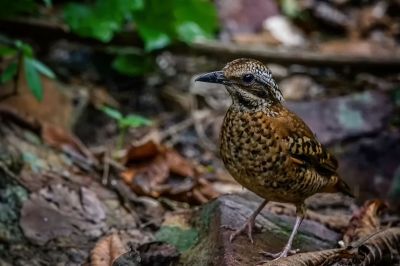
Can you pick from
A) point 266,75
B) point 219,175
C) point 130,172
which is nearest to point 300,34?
point 219,175

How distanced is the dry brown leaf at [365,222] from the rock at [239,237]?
0.30 feet

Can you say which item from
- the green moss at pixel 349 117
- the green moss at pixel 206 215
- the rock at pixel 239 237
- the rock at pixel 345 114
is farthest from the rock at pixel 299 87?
the green moss at pixel 206 215

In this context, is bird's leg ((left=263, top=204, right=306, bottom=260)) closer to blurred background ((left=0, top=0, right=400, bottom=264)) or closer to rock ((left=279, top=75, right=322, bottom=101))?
blurred background ((left=0, top=0, right=400, bottom=264))

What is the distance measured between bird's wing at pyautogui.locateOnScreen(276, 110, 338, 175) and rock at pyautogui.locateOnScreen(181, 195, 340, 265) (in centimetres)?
43

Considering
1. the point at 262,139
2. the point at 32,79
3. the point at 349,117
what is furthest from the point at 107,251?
the point at 349,117

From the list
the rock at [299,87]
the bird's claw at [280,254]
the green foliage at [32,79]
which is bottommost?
the bird's claw at [280,254]

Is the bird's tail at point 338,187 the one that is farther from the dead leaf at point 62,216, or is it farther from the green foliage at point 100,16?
the green foliage at point 100,16

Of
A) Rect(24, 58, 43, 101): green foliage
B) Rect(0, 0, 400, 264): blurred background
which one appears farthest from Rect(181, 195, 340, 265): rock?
Rect(24, 58, 43, 101): green foliage

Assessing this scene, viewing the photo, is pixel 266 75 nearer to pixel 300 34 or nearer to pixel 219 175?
pixel 219 175

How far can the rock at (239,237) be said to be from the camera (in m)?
4.02

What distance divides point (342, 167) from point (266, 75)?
273cm

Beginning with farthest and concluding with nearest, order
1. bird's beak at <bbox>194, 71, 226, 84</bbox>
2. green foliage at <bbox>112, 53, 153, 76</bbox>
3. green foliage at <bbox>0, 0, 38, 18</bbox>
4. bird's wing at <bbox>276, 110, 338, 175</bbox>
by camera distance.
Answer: green foliage at <bbox>112, 53, 153, 76</bbox> → green foliage at <bbox>0, 0, 38, 18</bbox> → bird's wing at <bbox>276, 110, 338, 175</bbox> → bird's beak at <bbox>194, 71, 226, 84</bbox>

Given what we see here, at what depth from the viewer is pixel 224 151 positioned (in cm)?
409

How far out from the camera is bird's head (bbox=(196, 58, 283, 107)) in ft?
13.0
